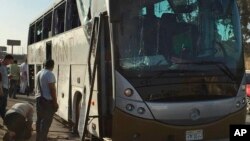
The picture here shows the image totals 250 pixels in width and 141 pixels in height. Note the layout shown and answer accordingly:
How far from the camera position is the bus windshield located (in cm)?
831

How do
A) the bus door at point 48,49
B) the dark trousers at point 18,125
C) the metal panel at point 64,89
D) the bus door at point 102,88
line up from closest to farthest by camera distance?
the bus door at point 102,88, the dark trousers at point 18,125, the metal panel at point 64,89, the bus door at point 48,49

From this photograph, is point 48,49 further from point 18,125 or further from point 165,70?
point 165,70

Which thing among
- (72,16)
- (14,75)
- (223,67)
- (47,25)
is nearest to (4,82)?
(47,25)

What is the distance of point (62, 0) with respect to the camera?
42.3 feet

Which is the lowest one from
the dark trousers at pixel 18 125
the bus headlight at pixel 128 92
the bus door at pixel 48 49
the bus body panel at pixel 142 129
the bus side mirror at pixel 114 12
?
the dark trousers at pixel 18 125

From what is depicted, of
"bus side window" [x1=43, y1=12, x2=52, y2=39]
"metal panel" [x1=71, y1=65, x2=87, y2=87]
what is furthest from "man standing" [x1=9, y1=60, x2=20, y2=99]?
"metal panel" [x1=71, y1=65, x2=87, y2=87]

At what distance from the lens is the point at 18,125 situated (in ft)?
36.8

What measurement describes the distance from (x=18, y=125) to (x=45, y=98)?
52.3 inches

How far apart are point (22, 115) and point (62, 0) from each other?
11.2 ft

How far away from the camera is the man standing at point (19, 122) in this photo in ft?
36.4

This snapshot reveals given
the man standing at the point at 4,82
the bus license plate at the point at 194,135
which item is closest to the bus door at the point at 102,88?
the bus license plate at the point at 194,135

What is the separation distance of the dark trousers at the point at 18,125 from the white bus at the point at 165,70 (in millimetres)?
2278

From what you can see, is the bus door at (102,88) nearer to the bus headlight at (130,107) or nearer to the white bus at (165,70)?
the white bus at (165,70)

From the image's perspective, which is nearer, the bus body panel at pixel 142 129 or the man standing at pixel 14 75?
the bus body panel at pixel 142 129
